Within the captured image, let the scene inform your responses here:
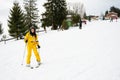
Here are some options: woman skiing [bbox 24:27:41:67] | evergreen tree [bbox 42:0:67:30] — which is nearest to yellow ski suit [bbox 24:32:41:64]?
woman skiing [bbox 24:27:41:67]

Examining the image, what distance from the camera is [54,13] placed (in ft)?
162

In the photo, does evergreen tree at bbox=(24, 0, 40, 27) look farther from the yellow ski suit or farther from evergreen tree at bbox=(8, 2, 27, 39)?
the yellow ski suit

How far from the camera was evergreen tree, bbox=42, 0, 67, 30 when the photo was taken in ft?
161

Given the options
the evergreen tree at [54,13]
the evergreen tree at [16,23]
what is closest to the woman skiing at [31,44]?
the evergreen tree at [16,23]

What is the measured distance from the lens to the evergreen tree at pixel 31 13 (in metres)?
52.5

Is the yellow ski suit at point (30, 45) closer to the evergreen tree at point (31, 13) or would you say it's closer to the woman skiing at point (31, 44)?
the woman skiing at point (31, 44)

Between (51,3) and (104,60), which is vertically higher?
(51,3)

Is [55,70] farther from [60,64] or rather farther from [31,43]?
[31,43]

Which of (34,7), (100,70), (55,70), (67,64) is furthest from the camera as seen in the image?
(34,7)

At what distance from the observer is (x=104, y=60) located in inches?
372

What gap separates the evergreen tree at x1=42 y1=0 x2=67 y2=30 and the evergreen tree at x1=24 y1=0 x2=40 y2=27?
13.7 ft

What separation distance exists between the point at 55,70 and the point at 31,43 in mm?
2132

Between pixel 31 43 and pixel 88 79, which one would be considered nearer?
pixel 88 79

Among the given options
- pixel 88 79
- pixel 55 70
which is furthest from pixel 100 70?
pixel 55 70
